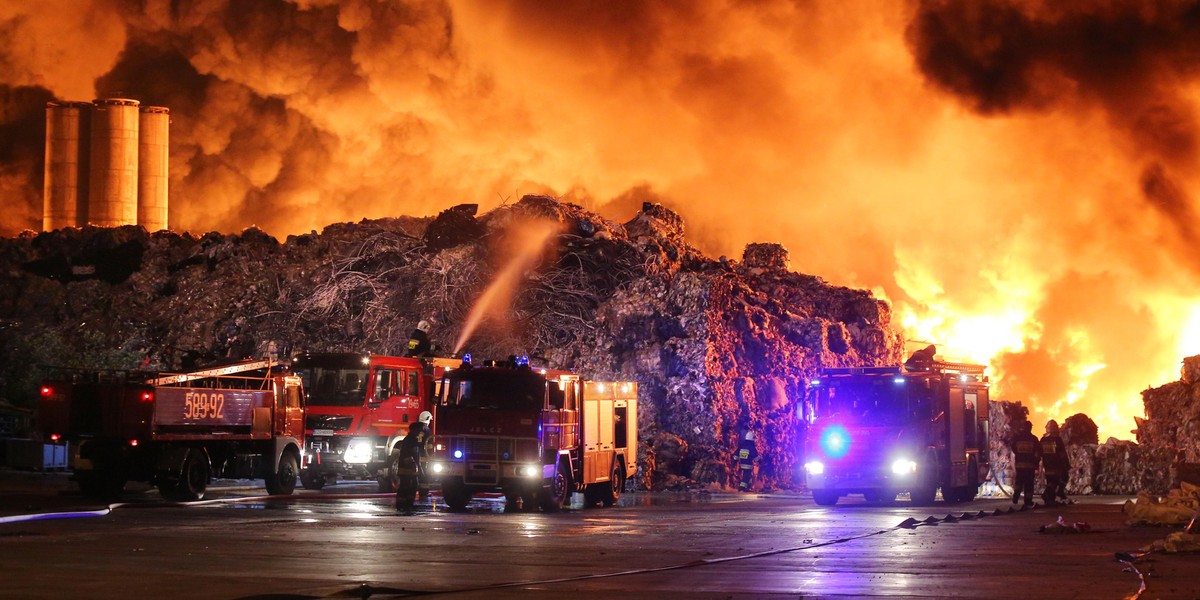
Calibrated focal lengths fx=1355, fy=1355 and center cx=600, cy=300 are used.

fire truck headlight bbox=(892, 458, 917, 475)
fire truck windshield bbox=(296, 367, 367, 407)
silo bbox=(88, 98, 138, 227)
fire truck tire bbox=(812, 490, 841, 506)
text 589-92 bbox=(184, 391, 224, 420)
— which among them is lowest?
fire truck tire bbox=(812, 490, 841, 506)

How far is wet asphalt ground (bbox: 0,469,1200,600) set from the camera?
1184cm

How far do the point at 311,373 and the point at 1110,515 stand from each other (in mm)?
17246

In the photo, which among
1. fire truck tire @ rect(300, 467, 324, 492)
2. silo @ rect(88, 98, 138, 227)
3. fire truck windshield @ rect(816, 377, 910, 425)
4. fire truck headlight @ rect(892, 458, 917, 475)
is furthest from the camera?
silo @ rect(88, 98, 138, 227)

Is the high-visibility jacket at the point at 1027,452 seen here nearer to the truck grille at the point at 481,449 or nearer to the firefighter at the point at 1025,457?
the firefighter at the point at 1025,457

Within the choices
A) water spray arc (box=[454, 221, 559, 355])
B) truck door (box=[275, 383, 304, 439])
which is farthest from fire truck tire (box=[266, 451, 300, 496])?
water spray arc (box=[454, 221, 559, 355])

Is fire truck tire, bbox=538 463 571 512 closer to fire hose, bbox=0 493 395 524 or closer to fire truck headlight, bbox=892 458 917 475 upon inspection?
fire hose, bbox=0 493 395 524

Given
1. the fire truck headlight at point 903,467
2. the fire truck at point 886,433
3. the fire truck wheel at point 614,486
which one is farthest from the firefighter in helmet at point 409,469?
the fire truck headlight at point 903,467

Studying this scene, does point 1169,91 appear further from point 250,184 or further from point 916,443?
point 250,184

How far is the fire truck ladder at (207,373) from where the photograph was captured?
85.3ft

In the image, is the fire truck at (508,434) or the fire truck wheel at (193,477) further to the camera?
the fire truck wheel at (193,477)

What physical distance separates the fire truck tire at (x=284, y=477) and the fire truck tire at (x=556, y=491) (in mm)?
6594

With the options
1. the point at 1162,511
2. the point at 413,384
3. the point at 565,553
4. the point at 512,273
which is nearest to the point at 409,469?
the point at 413,384

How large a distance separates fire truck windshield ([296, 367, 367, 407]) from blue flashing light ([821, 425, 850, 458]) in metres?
10.3

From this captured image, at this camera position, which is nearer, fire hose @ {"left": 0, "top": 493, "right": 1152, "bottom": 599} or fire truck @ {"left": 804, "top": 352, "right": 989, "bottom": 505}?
fire hose @ {"left": 0, "top": 493, "right": 1152, "bottom": 599}
